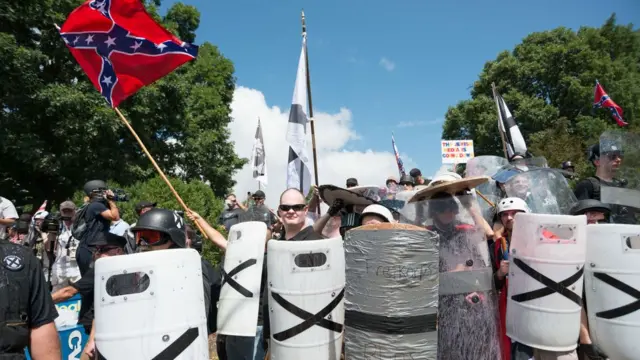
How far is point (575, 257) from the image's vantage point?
2900mm

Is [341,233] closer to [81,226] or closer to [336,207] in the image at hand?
[336,207]

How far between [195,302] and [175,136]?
19.1 m

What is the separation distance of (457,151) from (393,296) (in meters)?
10.2

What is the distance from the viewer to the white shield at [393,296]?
2.45m

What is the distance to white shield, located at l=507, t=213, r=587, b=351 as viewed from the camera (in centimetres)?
288

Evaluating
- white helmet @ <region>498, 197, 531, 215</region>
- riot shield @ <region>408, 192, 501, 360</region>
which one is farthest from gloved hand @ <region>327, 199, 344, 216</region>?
white helmet @ <region>498, 197, 531, 215</region>

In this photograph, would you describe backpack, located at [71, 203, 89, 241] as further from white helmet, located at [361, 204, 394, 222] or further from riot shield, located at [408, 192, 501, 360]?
riot shield, located at [408, 192, 501, 360]

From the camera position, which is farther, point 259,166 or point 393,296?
point 259,166

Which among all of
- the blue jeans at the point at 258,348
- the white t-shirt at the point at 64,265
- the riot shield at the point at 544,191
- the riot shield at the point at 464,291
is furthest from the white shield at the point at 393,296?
the white t-shirt at the point at 64,265

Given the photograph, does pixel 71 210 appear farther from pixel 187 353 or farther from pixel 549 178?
pixel 549 178

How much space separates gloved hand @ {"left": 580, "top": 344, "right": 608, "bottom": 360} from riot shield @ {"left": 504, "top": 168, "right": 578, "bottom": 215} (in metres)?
1.48

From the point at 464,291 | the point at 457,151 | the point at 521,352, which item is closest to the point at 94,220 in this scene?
the point at 464,291

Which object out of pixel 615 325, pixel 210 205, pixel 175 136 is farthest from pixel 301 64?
pixel 175 136

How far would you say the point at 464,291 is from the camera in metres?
3.13
